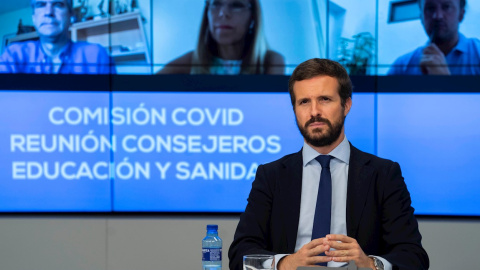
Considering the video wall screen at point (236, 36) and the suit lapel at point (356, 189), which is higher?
the video wall screen at point (236, 36)

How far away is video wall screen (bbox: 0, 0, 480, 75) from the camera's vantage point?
16.5 feet

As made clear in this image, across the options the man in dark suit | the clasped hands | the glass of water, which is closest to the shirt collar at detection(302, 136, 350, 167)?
the man in dark suit

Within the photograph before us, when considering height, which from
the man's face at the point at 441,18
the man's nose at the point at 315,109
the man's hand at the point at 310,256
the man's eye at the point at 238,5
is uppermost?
the man's eye at the point at 238,5

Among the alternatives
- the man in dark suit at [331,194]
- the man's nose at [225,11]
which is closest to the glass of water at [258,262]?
the man in dark suit at [331,194]

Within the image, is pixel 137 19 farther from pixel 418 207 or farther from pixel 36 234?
pixel 418 207

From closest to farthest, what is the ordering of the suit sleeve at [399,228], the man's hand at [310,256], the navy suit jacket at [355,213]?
the man's hand at [310,256] → the suit sleeve at [399,228] → the navy suit jacket at [355,213]

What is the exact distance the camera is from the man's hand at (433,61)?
5.02 meters

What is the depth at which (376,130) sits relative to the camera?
506 cm

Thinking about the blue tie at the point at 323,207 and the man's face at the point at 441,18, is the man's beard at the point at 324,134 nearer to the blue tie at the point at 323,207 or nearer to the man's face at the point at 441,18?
the blue tie at the point at 323,207

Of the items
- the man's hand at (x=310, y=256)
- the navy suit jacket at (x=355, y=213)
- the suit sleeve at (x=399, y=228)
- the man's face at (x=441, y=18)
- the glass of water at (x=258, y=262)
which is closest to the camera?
the glass of water at (x=258, y=262)

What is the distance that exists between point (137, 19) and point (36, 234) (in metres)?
1.78

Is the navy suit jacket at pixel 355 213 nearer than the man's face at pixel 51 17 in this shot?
Yes

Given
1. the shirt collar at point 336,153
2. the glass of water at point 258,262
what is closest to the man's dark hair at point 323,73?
the shirt collar at point 336,153

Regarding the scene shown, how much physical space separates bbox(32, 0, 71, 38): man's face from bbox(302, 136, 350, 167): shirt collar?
3305mm
